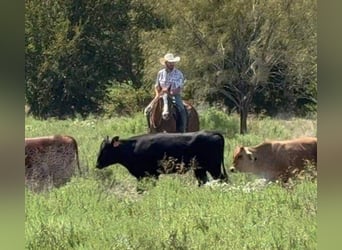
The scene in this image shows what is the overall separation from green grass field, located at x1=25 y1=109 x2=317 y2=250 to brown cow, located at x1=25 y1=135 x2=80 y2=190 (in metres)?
0.19

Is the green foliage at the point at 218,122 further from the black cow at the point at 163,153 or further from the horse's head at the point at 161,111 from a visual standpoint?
the black cow at the point at 163,153

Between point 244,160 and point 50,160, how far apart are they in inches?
68.2

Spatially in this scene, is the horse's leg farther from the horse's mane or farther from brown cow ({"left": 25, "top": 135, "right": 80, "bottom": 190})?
brown cow ({"left": 25, "top": 135, "right": 80, "bottom": 190})

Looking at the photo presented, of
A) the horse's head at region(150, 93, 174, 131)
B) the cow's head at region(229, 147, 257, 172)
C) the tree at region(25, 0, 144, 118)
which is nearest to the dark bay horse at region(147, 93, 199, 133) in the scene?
the horse's head at region(150, 93, 174, 131)

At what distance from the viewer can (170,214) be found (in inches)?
155

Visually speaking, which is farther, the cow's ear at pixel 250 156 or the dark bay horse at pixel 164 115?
the dark bay horse at pixel 164 115

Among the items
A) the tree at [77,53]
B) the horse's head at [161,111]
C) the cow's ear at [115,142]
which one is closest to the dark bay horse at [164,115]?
the horse's head at [161,111]

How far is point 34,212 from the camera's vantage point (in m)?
4.13

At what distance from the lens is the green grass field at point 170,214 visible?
3359 millimetres

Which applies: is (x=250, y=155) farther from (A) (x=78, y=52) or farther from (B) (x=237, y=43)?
(A) (x=78, y=52)

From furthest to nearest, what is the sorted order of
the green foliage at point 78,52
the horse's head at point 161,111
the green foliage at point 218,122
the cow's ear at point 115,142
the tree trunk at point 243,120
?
the green foliage at point 78,52 < the tree trunk at point 243,120 < the green foliage at point 218,122 < the horse's head at point 161,111 < the cow's ear at point 115,142

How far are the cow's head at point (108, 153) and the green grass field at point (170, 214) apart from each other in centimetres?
10

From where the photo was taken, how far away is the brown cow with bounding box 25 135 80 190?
5.71 m

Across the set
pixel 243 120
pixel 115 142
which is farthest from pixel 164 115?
pixel 243 120
